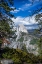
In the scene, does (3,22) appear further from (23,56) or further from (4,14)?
(23,56)

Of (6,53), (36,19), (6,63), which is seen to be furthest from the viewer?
(6,53)

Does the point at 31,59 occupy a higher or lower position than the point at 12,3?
lower

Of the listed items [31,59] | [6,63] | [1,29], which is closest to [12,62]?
[6,63]

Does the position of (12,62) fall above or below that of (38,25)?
below

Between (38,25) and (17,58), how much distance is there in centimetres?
601

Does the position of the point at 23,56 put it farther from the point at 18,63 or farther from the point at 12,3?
the point at 12,3

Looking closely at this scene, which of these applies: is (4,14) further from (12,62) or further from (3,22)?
(12,62)

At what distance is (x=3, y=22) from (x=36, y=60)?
5.73 metres

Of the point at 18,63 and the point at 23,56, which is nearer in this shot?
the point at 18,63

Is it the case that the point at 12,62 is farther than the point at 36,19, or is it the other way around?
the point at 12,62

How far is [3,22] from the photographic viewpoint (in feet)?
81.6

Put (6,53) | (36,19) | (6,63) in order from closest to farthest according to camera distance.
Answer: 1. (36,19)
2. (6,63)
3. (6,53)

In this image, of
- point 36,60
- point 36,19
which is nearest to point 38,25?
point 36,19

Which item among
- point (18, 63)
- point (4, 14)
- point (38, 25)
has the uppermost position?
point (4, 14)
